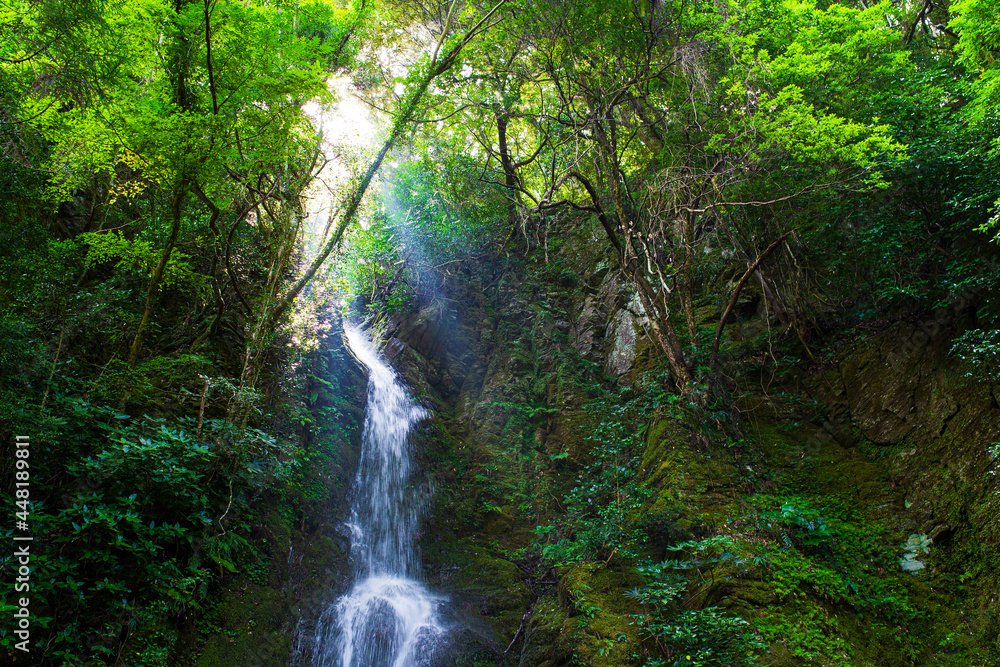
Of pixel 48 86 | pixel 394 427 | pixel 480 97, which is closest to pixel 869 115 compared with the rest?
pixel 480 97

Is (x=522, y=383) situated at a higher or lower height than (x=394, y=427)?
higher

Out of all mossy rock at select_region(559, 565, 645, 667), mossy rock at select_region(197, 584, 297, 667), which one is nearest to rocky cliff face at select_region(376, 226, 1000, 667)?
mossy rock at select_region(559, 565, 645, 667)

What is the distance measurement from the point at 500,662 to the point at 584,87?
913 centimetres

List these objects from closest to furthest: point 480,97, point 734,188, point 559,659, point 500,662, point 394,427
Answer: point 559,659 < point 500,662 < point 734,188 < point 480,97 < point 394,427

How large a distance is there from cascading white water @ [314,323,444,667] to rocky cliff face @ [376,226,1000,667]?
19.7 inches

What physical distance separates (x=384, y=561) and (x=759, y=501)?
6.34 meters

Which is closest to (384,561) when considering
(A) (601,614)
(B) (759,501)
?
(A) (601,614)

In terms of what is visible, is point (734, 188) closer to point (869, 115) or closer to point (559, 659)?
point (869, 115)

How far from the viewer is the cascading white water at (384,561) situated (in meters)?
6.19

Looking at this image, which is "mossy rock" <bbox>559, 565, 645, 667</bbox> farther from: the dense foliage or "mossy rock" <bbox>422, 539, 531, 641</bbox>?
"mossy rock" <bbox>422, 539, 531, 641</bbox>

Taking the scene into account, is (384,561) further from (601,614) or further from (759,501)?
(759,501)

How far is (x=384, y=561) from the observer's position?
8.14m

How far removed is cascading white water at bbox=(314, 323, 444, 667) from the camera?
6188 millimetres

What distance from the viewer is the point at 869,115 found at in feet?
21.6
